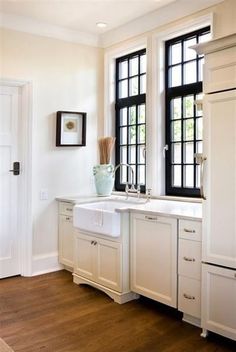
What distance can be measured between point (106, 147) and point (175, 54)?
1.32 metres

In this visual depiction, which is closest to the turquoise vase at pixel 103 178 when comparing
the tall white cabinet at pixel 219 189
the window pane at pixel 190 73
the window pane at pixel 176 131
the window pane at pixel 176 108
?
the window pane at pixel 176 131

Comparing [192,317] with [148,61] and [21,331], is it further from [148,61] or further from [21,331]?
[148,61]

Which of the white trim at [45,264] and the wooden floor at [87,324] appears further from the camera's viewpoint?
the white trim at [45,264]

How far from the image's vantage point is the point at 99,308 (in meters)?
3.17

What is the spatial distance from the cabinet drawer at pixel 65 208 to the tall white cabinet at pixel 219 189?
1.82 meters

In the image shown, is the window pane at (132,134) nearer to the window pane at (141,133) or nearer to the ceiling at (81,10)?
the window pane at (141,133)

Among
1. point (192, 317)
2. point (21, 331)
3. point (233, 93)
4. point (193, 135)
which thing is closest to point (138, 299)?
point (192, 317)

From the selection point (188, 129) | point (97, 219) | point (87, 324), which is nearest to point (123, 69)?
point (188, 129)

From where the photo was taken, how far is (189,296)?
2803 mm

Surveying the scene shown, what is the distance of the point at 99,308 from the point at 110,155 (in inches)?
74.5

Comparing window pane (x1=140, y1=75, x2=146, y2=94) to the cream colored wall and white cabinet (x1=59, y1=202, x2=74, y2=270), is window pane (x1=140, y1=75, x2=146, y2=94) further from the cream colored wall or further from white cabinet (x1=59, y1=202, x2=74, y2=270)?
white cabinet (x1=59, y1=202, x2=74, y2=270)

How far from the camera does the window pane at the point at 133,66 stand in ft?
14.5

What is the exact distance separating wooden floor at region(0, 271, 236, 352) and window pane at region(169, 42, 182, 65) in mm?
2494

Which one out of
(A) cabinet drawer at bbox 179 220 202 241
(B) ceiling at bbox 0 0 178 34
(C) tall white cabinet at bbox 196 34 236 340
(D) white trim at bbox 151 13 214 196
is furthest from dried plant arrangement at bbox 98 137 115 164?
(C) tall white cabinet at bbox 196 34 236 340
